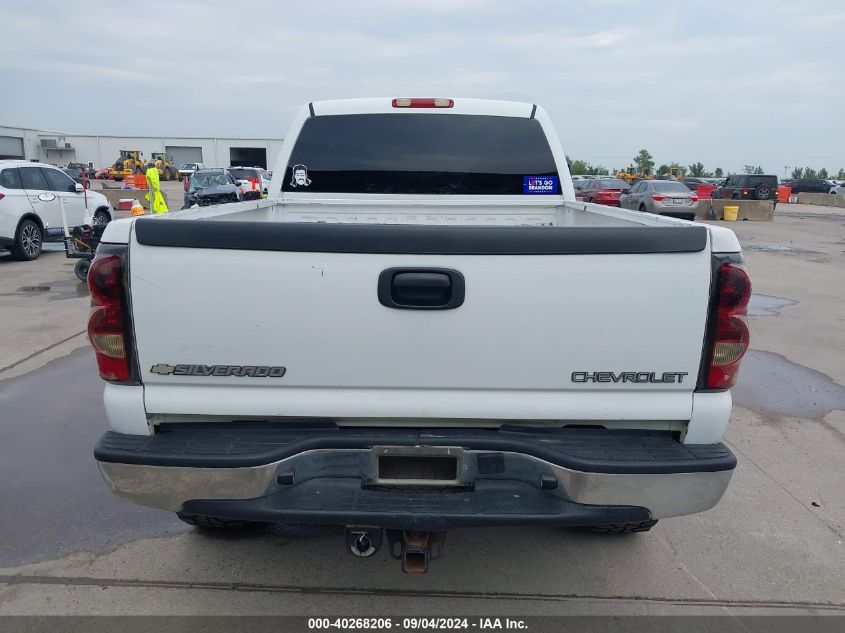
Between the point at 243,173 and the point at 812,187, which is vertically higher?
the point at 812,187

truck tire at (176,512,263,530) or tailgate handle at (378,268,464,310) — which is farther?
truck tire at (176,512,263,530)

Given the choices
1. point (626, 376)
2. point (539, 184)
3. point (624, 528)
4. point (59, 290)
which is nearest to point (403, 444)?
point (626, 376)

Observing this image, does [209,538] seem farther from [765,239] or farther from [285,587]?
[765,239]

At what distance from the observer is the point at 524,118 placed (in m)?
4.37

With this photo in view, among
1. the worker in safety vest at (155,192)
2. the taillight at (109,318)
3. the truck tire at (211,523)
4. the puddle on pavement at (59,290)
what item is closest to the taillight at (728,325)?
the taillight at (109,318)

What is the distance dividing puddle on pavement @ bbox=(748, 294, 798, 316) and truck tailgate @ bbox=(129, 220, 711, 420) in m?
7.35

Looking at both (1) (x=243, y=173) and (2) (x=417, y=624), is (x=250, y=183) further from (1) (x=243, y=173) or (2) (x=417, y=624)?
(2) (x=417, y=624)

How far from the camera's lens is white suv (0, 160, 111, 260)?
12.1 m

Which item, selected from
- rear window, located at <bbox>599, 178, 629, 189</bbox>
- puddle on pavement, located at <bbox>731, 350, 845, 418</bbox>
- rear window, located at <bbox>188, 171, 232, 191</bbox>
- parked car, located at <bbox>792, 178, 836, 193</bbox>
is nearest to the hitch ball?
puddle on pavement, located at <bbox>731, 350, 845, 418</bbox>

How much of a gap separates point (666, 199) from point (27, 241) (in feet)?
65.2

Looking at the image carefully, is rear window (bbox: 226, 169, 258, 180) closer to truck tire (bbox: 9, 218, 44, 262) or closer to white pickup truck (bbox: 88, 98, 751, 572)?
truck tire (bbox: 9, 218, 44, 262)

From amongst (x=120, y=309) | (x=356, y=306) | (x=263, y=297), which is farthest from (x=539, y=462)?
(x=120, y=309)

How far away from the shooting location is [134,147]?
77312mm

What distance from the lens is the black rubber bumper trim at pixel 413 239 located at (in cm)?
225
